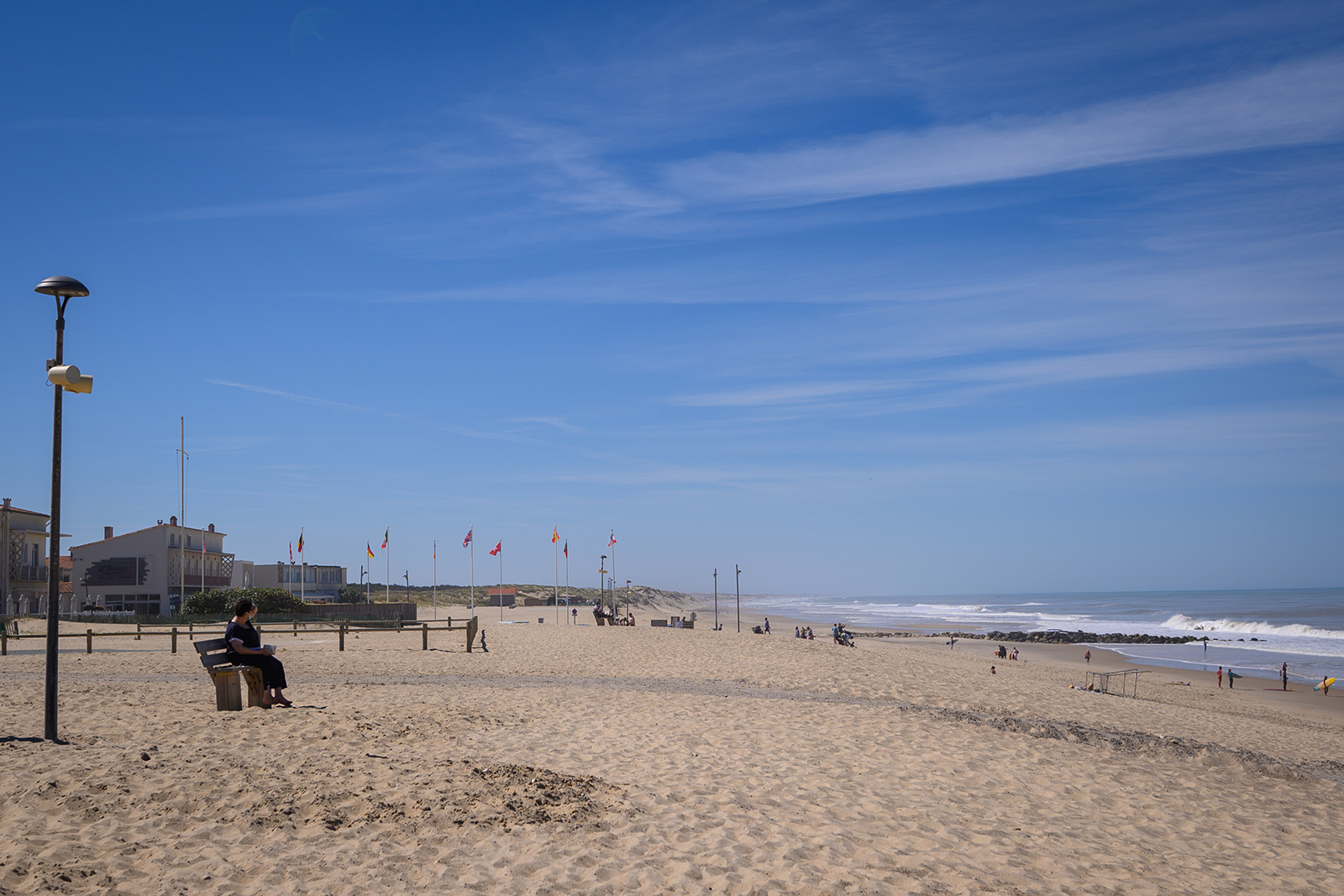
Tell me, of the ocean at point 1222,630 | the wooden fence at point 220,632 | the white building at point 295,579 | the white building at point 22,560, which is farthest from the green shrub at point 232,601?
the ocean at point 1222,630

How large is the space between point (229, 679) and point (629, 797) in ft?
19.1

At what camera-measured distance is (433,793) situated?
749cm

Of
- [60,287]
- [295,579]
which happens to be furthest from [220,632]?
[295,579]

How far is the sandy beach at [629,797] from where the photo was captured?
6.13 m

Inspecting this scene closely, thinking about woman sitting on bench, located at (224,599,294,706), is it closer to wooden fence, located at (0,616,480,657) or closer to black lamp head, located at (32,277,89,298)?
black lamp head, located at (32,277,89,298)

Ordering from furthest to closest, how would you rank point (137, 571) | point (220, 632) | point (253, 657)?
point (137, 571) → point (220, 632) → point (253, 657)

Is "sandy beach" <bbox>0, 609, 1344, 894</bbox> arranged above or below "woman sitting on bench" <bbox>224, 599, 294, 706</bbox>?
below

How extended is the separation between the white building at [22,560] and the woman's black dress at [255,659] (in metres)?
41.7

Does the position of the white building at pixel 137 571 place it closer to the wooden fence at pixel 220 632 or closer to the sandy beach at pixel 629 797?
the wooden fence at pixel 220 632

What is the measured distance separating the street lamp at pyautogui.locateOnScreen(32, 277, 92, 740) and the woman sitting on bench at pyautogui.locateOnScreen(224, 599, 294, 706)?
6.49ft

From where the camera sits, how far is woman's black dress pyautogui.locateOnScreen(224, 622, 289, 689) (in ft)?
36.2

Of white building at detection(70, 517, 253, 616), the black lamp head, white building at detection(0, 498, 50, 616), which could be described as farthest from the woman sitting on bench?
white building at detection(70, 517, 253, 616)

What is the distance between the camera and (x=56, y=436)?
384 inches

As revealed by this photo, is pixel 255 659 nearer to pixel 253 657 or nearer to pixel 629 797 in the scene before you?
pixel 253 657
